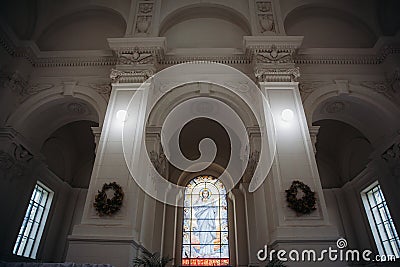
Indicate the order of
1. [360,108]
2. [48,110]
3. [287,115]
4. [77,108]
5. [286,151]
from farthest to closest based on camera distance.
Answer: [77,108]
[48,110]
[360,108]
[287,115]
[286,151]

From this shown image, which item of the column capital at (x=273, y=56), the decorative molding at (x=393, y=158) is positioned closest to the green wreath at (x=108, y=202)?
the column capital at (x=273, y=56)

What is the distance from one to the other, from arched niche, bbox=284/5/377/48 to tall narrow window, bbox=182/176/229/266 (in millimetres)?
7343

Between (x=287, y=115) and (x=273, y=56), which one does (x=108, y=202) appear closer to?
(x=287, y=115)

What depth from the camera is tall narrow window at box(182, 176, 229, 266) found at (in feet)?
37.8

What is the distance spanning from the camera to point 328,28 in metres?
10.8

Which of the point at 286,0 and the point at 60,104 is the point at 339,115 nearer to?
the point at 286,0

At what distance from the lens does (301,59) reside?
31.8 ft

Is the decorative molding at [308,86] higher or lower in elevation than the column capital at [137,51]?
lower

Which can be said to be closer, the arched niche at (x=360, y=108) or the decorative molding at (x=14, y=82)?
the arched niche at (x=360, y=108)

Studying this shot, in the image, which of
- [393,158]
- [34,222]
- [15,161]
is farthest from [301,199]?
[34,222]

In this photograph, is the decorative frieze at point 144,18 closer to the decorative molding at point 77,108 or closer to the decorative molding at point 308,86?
the decorative molding at point 77,108

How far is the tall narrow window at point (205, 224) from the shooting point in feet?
37.8
